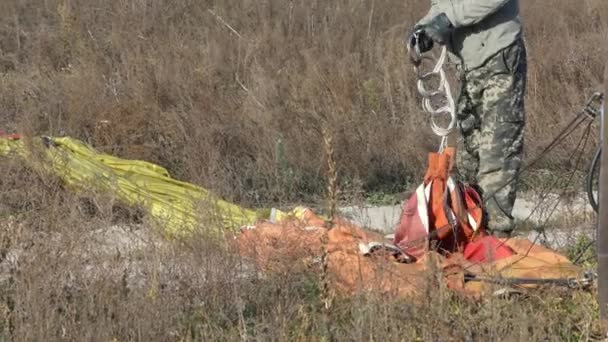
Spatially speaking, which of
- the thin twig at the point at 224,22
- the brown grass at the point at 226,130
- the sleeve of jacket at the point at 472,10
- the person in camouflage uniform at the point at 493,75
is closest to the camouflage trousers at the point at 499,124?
the person in camouflage uniform at the point at 493,75

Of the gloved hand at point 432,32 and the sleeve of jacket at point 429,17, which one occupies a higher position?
the sleeve of jacket at point 429,17

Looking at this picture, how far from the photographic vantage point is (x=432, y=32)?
6.04m

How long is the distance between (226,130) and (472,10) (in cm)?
377

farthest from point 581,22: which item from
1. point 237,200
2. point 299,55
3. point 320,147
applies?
point 237,200

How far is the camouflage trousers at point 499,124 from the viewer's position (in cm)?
609

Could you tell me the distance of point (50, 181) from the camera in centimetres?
688

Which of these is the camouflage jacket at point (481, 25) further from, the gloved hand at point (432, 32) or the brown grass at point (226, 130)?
the brown grass at point (226, 130)

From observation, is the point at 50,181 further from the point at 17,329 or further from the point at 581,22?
the point at 581,22

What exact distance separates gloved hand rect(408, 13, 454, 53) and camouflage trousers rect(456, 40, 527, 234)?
29 centimetres

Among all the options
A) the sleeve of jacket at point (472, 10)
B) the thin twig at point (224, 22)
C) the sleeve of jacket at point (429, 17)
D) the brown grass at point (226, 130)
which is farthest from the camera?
the thin twig at point (224, 22)

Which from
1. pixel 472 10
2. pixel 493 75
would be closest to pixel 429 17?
pixel 472 10

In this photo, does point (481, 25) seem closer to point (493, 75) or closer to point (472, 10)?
point (472, 10)

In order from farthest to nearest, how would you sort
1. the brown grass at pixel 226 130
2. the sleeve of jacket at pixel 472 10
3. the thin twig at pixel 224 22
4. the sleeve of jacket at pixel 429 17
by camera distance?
the thin twig at pixel 224 22 → the sleeve of jacket at pixel 429 17 → the sleeve of jacket at pixel 472 10 → the brown grass at pixel 226 130

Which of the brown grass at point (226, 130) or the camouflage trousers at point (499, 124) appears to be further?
the camouflage trousers at point (499, 124)
